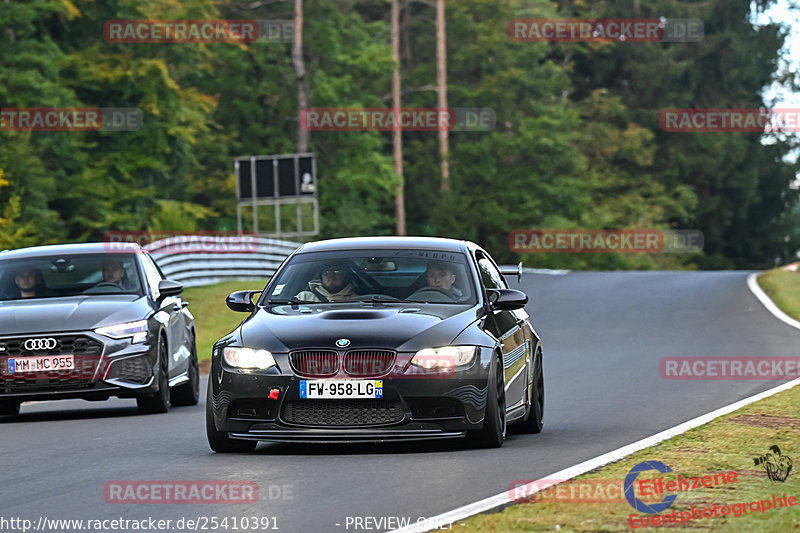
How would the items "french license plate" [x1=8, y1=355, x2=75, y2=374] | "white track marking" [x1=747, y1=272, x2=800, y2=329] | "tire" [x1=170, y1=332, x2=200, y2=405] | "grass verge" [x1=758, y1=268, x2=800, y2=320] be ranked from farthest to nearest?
1. "grass verge" [x1=758, y1=268, x2=800, y2=320]
2. "white track marking" [x1=747, y1=272, x2=800, y2=329]
3. "tire" [x1=170, y1=332, x2=200, y2=405]
4. "french license plate" [x1=8, y1=355, x2=75, y2=374]

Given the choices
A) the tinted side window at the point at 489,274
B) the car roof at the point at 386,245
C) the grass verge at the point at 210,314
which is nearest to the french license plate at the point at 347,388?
the car roof at the point at 386,245

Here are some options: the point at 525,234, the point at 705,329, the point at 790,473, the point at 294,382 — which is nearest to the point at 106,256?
the point at 294,382

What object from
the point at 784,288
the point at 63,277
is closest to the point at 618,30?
the point at 784,288

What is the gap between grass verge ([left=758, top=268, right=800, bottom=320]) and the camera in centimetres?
3194

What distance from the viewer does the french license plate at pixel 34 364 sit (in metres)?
14.3

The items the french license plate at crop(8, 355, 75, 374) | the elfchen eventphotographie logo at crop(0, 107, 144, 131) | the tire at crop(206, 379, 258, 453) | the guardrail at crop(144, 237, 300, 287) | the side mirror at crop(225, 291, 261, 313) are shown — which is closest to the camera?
the tire at crop(206, 379, 258, 453)

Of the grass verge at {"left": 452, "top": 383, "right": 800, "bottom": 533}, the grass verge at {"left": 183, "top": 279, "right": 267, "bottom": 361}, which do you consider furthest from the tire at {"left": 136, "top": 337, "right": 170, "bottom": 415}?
the grass verge at {"left": 183, "top": 279, "right": 267, "bottom": 361}

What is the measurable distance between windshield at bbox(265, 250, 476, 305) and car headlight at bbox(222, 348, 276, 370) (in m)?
0.97

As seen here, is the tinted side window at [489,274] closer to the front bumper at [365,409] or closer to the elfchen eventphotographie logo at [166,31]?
the front bumper at [365,409]

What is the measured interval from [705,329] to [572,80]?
65988 mm

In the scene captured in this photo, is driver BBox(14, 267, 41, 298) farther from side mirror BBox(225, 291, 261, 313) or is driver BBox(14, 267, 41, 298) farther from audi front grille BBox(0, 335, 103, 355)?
side mirror BBox(225, 291, 261, 313)

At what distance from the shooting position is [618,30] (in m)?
90.0

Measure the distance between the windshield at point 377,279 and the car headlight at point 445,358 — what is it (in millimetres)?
910

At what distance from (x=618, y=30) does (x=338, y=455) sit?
267 ft
